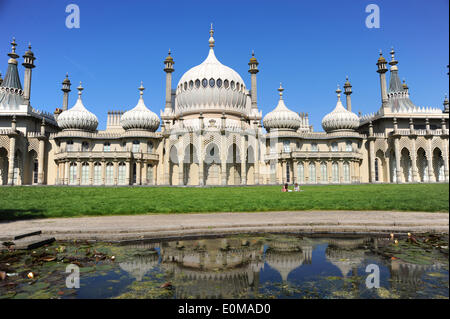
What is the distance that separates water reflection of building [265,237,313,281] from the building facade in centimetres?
3146

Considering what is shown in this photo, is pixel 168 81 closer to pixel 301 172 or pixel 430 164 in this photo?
pixel 301 172

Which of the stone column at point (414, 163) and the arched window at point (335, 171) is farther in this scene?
the stone column at point (414, 163)

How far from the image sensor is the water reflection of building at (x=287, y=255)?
552cm

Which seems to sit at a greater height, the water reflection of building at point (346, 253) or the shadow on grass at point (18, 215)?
the shadow on grass at point (18, 215)

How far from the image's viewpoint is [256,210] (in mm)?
13328

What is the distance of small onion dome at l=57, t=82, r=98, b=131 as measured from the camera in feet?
142

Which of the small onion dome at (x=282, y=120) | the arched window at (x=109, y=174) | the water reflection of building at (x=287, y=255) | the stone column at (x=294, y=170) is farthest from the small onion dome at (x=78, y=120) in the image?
the water reflection of building at (x=287, y=255)

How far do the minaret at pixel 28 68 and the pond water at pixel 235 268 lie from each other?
49.1 meters

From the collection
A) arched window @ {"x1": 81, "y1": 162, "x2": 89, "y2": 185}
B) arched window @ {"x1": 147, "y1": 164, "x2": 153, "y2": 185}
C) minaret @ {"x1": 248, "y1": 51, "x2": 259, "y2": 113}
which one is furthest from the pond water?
minaret @ {"x1": 248, "y1": 51, "x2": 259, "y2": 113}

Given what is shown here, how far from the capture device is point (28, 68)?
47688 mm

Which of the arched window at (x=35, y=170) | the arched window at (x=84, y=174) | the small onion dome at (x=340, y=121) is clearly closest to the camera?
the arched window at (x=84, y=174)

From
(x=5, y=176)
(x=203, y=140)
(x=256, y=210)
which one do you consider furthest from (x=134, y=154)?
(x=256, y=210)

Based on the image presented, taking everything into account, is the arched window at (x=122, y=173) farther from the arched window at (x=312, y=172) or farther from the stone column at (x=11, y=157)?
the arched window at (x=312, y=172)
